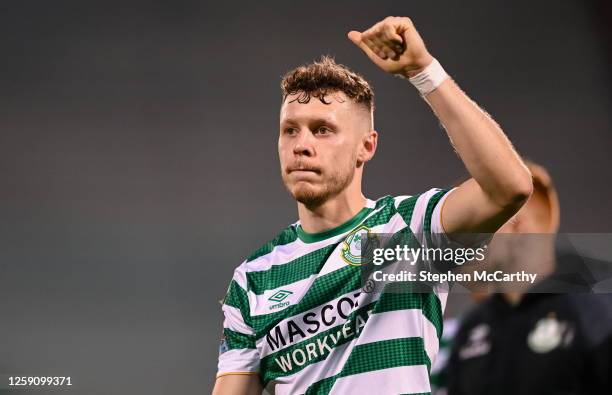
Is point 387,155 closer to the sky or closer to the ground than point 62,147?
closer to the ground

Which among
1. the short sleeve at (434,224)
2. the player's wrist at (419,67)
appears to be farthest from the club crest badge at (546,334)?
the player's wrist at (419,67)

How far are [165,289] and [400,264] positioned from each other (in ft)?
4.45

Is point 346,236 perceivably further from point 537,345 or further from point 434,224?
point 537,345

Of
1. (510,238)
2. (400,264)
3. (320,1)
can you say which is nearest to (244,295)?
(400,264)

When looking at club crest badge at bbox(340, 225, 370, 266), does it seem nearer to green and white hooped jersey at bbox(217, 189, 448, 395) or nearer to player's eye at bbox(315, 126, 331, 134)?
green and white hooped jersey at bbox(217, 189, 448, 395)

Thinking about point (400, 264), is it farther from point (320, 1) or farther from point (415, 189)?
point (320, 1)

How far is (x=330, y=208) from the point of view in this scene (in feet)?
6.79

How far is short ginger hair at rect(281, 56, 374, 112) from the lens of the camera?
6.97 feet

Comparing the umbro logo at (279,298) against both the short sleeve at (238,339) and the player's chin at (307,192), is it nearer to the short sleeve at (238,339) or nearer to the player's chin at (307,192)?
the short sleeve at (238,339)

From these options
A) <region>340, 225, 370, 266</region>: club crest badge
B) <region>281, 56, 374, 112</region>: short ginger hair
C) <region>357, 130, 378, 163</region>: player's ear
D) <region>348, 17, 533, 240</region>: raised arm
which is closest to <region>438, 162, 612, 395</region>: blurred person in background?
<region>348, 17, 533, 240</region>: raised arm

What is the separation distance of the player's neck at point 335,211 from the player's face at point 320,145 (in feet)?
0.07

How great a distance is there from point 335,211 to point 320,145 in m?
0.18

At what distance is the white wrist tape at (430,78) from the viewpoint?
5.05 feet

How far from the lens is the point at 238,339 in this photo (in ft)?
6.86
